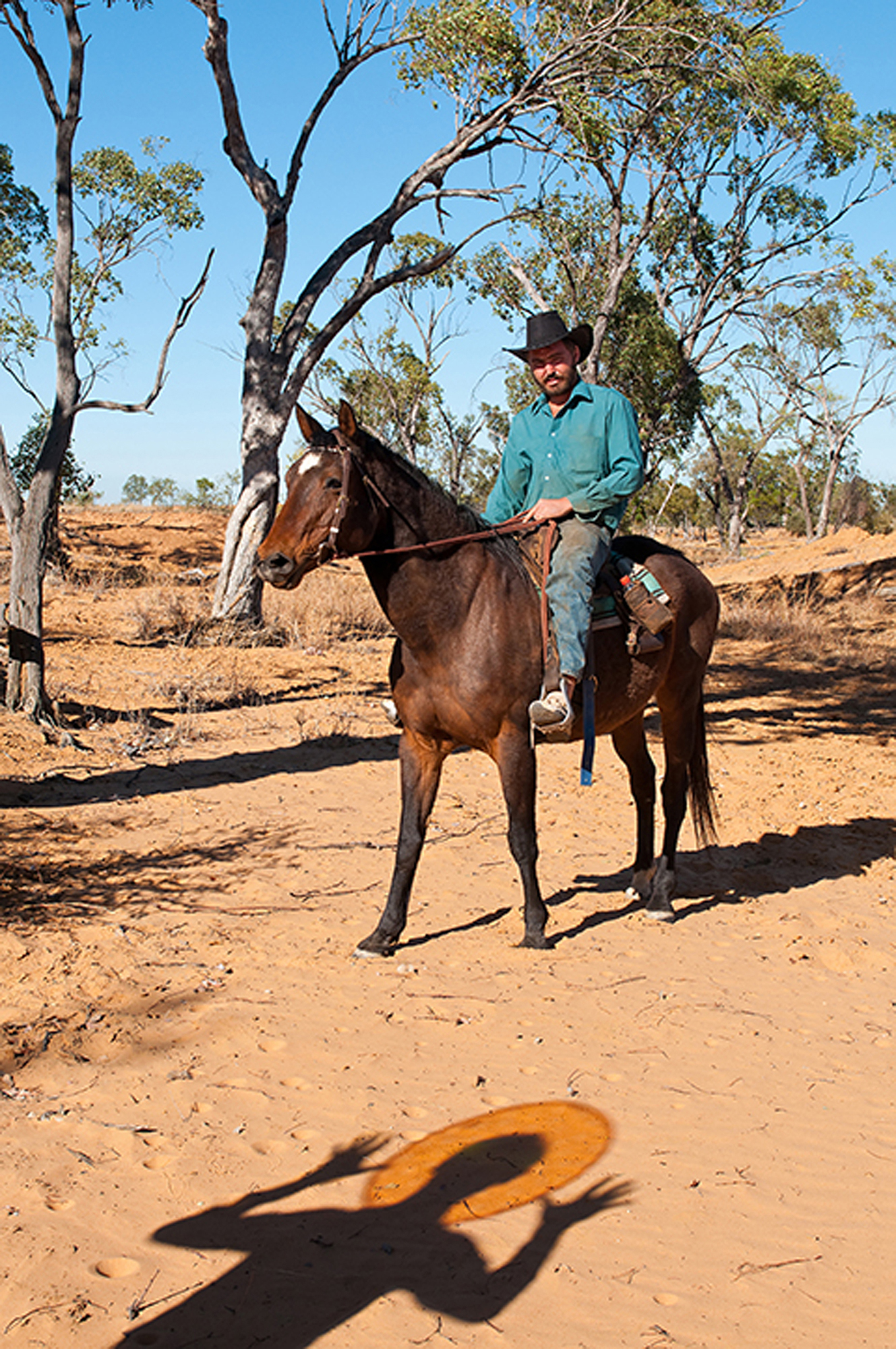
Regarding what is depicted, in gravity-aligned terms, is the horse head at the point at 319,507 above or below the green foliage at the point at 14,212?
below

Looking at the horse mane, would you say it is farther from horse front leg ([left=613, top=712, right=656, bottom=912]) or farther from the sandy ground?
the sandy ground

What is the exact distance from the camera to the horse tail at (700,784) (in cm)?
684

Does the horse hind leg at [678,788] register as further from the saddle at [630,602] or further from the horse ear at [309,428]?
the horse ear at [309,428]

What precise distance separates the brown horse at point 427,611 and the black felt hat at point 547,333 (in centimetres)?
91

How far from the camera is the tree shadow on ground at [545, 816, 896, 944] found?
6477mm

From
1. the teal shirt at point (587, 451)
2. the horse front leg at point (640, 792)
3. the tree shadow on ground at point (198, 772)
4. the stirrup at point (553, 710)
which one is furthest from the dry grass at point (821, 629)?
the stirrup at point (553, 710)

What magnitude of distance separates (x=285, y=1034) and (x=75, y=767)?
482 cm

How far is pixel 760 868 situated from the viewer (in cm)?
725

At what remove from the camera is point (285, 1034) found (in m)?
4.23

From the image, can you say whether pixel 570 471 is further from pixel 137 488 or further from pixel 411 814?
pixel 137 488

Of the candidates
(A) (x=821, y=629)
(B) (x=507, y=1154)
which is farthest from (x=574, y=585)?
(A) (x=821, y=629)

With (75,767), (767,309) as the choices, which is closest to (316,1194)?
(75,767)

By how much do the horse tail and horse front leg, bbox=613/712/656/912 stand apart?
0.35m

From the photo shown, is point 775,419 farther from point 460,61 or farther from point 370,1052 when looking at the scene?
point 370,1052
